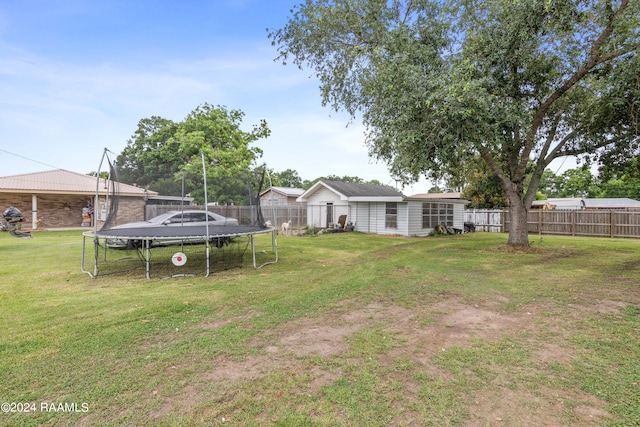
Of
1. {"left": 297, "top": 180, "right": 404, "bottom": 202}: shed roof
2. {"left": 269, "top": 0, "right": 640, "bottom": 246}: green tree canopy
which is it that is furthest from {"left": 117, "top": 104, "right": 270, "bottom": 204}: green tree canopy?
{"left": 269, "top": 0, "right": 640, "bottom": 246}: green tree canopy

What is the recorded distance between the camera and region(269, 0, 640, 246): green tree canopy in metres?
7.33

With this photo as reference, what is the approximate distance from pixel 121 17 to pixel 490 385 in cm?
1315

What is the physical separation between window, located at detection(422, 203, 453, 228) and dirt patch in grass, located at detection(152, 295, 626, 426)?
12.2m

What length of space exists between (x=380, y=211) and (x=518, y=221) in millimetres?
7176

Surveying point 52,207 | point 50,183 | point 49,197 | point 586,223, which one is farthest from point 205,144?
point 586,223

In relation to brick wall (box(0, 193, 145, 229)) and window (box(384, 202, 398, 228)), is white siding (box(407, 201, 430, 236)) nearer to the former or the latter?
window (box(384, 202, 398, 228))

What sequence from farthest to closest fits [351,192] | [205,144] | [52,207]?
[205,144], [351,192], [52,207]

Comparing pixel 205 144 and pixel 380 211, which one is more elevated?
pixel 205 144

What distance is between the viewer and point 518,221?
10688 millimetres

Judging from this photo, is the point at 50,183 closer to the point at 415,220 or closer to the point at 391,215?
the point at 391,215

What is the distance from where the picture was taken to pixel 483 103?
6664 millimetres

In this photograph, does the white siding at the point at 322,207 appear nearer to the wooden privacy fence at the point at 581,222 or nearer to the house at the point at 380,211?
the house at the point at 380,211

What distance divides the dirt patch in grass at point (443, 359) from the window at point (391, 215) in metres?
11.9

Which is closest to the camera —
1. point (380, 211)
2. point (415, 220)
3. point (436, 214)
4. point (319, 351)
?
point (319, 351)
